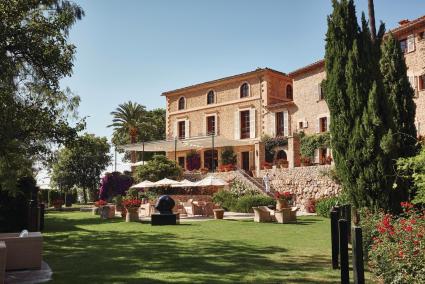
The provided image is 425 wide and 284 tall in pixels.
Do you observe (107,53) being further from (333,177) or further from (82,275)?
(333,177)

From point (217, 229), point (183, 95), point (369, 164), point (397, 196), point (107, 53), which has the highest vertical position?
point (183, 95)

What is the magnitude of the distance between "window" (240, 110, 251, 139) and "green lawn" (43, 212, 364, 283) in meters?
21.6

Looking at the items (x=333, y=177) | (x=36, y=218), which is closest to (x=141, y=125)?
(x=333, y=177)

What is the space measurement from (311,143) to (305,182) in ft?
16.9

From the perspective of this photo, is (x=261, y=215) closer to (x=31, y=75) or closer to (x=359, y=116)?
(x=359, y=116)

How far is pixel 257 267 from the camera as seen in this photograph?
7.52 meters

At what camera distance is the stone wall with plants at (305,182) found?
75.9 feet

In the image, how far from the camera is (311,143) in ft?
95.9

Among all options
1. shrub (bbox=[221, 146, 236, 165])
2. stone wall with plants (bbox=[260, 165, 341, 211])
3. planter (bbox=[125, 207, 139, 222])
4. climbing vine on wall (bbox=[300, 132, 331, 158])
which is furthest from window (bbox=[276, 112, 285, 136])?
planter (bbox=[125, 207, 139, 222])

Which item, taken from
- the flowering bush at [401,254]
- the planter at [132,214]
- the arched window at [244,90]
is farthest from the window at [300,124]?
the flowering bush at [401,254]

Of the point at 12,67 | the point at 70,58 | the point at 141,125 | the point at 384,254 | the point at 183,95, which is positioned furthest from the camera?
the point at 141,125

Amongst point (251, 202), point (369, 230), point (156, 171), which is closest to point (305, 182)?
point (251, 202)

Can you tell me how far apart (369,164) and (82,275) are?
6.03 metres

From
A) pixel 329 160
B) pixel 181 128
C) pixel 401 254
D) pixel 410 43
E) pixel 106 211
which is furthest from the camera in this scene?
pixel 181 128
